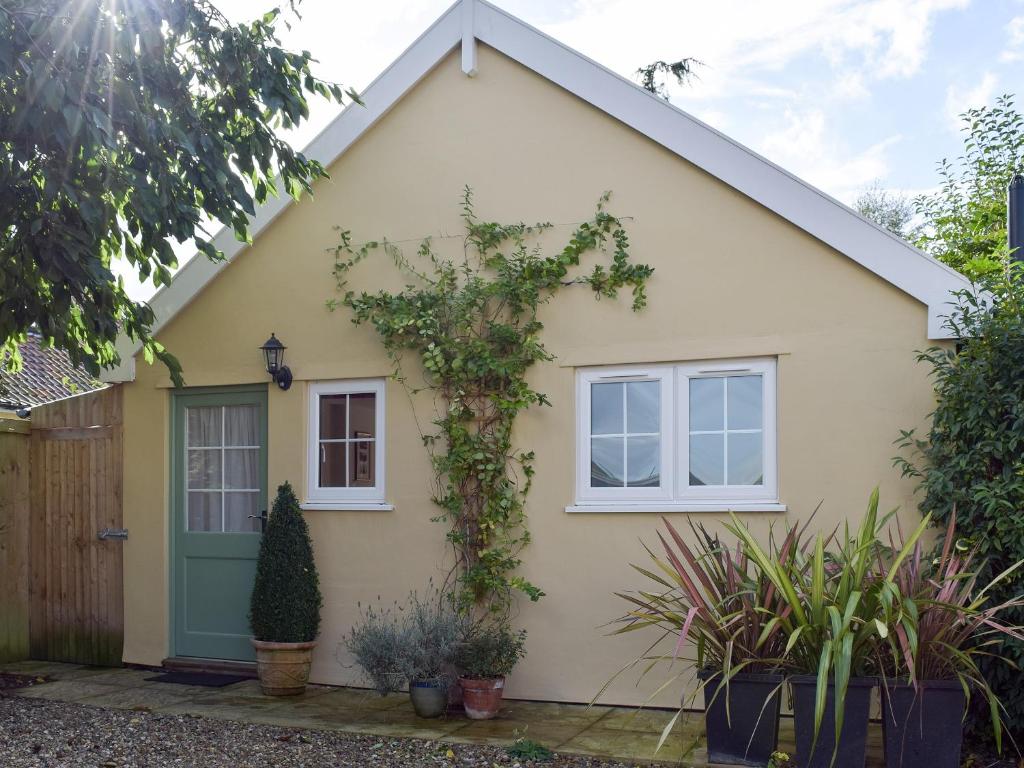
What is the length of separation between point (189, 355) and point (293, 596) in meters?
2.38

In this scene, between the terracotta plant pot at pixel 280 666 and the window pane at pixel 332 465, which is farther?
the window pane at pixel 332 465

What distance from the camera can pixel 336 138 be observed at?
786 centimetres

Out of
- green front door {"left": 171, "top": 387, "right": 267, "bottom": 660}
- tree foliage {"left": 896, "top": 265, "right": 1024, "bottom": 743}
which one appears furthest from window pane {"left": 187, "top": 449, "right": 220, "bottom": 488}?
tree foliage {"left": 896, "top": 265, "right": 1024, "bottom": 743}

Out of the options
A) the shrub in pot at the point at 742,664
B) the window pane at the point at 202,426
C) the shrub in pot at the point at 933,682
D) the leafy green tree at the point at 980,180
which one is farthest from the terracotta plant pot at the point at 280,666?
the leafy green tree at the point at 980,180

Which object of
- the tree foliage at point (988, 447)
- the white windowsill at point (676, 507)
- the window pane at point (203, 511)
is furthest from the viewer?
the window pane at point (203, 511)

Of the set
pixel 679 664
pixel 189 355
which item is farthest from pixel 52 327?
pixel 679 664

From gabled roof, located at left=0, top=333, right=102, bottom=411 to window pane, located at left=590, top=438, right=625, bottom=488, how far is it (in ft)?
30.0

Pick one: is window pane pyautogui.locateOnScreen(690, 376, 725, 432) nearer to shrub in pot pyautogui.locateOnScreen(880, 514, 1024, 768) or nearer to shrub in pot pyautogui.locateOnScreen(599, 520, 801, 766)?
shrub in pot pyautogui.locateOnScreen(599, 520, 801, 766)

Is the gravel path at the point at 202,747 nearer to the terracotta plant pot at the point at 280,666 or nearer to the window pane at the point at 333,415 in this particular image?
the terracotta plant pot at the point at 280,666

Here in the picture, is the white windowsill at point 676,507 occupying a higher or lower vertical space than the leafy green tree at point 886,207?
lower

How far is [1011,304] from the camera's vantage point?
5613mm

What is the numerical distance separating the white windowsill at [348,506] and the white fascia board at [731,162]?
3.29 metres

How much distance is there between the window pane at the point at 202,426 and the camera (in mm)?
8484

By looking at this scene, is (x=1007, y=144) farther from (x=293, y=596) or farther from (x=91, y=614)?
(x=91, y=614)
